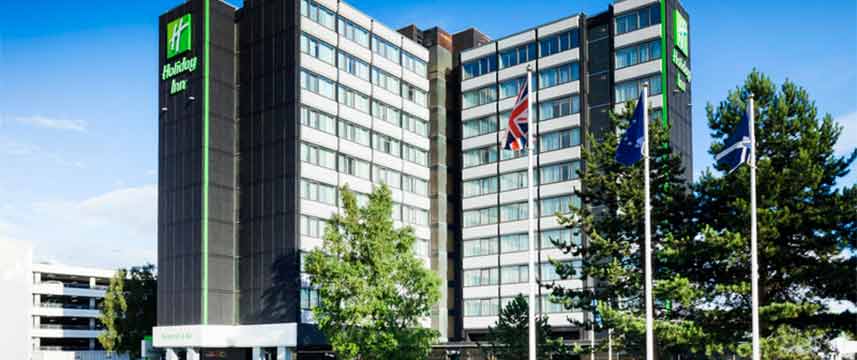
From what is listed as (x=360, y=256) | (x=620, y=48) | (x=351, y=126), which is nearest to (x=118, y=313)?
(x=351, y=126)

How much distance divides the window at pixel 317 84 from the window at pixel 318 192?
8.47 metres

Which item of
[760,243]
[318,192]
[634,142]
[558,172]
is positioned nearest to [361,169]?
[318,192]

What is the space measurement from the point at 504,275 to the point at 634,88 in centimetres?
2375

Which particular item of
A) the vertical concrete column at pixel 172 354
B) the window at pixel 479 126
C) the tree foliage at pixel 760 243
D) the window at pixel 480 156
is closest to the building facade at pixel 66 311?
the vertical concrete column at pixel 172 354

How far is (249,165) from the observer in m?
84.5

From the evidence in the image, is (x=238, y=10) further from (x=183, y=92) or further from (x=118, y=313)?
(x=118, y=313)

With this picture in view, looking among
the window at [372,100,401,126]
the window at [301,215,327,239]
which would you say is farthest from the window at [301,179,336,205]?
the window at [372,100,401,126]

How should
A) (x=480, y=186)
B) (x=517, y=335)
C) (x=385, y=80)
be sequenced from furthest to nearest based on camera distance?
(x=480, y=186) < (x=385, y=80) < (x=517, y=335)

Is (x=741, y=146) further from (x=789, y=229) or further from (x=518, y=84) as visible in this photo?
(x=518, y=84)

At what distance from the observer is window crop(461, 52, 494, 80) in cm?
10219

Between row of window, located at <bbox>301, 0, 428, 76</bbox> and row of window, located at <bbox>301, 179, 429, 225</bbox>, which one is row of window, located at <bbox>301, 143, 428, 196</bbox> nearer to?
row of window, located at <bbox>301, 179, 429, 225</bbox>

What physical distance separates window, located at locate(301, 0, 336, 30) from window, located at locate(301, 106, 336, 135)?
8.52m

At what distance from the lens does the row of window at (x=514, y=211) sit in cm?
9388

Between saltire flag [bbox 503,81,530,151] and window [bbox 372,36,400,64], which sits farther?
window [bbox 372,36,400,64]
